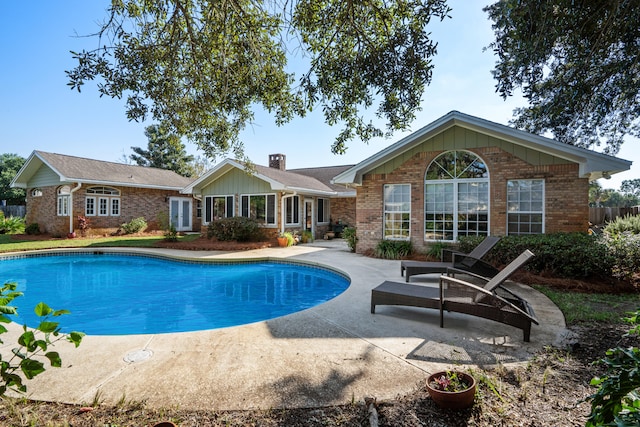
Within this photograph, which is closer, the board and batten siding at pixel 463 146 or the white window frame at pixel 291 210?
the board and batten siding at pixel 463 146

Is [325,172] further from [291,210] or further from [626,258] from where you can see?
[626,258]

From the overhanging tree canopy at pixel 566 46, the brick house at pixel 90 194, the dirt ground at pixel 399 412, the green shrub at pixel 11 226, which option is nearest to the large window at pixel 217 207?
the brick house at pixel 90 194

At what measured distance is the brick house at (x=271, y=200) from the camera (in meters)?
17.0

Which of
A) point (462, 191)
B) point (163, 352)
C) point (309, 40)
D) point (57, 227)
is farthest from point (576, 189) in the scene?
point (57, 227)

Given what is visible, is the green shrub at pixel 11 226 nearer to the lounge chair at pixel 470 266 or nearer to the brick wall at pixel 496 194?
the brick wall at pixel 496 194

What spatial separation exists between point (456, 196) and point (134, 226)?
64.4 feet

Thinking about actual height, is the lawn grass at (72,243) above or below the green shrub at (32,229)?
below

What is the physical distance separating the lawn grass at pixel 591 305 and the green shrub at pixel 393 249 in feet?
15.9

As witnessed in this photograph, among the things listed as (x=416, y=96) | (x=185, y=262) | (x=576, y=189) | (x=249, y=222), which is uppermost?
(x=416, y=96)

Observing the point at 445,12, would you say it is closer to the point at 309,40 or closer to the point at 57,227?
the point at 309,40

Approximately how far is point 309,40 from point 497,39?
11.0 feet

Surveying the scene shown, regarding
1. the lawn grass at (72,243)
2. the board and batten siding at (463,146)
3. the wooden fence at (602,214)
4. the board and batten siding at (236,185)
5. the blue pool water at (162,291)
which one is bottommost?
the blue pool water at (162,291)

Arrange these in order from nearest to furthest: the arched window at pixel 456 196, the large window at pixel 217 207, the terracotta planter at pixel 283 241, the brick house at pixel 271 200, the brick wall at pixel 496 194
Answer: the brick wall at pixel 496 194
the arched window at pixel 456 196
the terracotta planter at pixel 283 241
the brick house at pixel 271 200
the large window at pixel 217 207

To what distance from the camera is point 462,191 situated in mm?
11422
